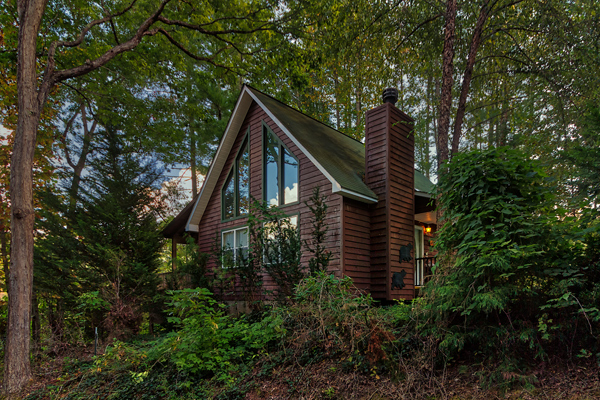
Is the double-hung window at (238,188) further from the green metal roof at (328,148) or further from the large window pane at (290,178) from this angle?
the green metal roof at (328,148)

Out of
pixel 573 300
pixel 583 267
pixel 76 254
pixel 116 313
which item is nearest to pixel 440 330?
pixel 573 300

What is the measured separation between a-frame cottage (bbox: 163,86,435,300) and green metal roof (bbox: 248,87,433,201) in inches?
1.6

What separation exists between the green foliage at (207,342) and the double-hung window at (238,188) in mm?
5091

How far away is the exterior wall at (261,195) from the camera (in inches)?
316

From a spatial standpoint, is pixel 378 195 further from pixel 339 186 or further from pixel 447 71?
pixel 447 71

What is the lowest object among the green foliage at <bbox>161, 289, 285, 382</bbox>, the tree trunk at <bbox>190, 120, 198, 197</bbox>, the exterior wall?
the green foliage at <bbox>161, 289, 285, 382</bbox>

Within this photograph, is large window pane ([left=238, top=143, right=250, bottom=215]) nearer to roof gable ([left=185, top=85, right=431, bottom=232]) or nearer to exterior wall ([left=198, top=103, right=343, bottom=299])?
exterior wall ([left=198, top=103, right=343, bottom=299])

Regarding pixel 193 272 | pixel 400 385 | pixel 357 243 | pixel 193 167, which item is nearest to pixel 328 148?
pixel 357 243

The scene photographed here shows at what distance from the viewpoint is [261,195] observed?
32.7ft

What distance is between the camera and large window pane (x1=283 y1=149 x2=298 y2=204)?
923 cm

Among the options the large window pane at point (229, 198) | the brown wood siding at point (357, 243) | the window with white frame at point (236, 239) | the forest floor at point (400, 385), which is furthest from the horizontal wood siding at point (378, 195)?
the large window pane at point (229, 198)

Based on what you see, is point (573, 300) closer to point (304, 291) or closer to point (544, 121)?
point (304, 291)

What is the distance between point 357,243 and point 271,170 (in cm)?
345

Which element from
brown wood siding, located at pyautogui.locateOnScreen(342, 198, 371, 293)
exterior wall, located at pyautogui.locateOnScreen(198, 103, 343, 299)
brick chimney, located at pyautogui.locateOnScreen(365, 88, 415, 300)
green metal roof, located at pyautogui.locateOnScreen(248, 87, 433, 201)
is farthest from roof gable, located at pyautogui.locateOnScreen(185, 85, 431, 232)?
brick chimney, located at pyautogui.locateOnScreen(365, 88, 415, 300)
